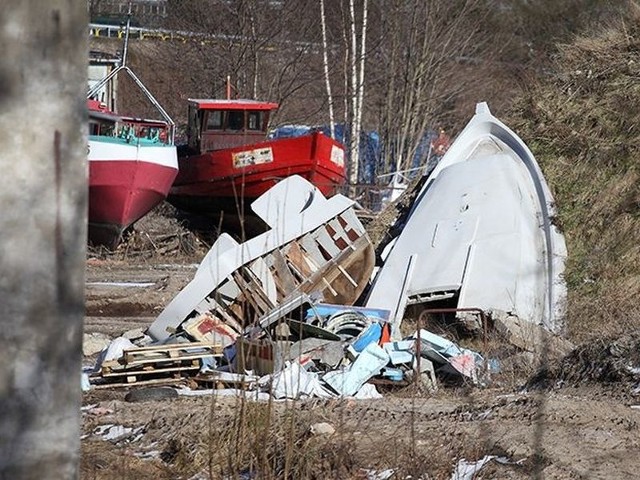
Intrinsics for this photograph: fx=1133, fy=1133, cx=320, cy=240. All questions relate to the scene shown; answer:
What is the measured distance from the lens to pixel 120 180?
899 inches

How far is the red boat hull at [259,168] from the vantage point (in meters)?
24.0

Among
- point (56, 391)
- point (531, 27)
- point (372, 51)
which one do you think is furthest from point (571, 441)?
point (531, 27)

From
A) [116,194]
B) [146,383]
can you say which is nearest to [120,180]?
[116,194]

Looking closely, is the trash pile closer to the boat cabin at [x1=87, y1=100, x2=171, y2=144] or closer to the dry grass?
the dry grass

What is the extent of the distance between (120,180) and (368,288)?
1006cm

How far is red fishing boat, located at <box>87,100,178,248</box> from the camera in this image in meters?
22.8

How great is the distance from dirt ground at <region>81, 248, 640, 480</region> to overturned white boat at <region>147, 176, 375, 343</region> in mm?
2776

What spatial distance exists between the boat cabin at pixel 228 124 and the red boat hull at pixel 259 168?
1.71 feet

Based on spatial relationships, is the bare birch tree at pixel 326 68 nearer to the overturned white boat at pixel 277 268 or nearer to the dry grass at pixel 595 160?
the dry grass at pixel 595 160

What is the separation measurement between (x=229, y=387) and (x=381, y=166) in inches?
1025

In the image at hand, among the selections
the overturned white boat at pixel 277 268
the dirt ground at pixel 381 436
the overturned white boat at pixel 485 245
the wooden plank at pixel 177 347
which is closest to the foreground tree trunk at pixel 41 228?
the dirt ground at pixel 381 436

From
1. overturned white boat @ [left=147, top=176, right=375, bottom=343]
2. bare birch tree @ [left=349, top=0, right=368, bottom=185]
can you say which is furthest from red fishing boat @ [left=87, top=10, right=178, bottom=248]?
overturned white boat @ [left=147, top=176, right=375, bottom=343]

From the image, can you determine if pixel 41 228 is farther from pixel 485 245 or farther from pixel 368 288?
pixel 368 288

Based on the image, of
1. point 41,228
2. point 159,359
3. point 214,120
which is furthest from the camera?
point 214,120
